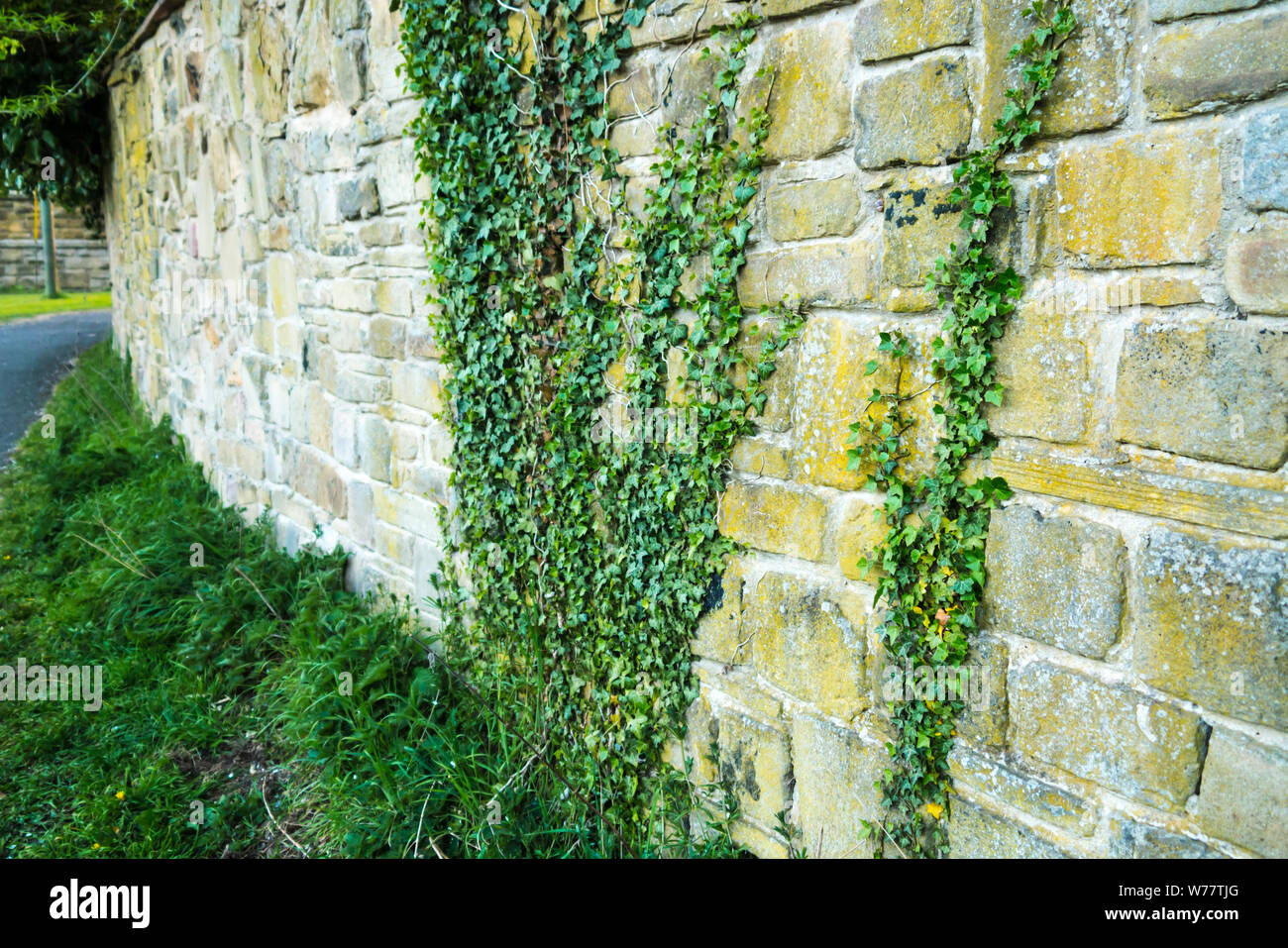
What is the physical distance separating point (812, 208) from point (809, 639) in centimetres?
109

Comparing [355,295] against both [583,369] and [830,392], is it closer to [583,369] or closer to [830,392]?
[583,369]

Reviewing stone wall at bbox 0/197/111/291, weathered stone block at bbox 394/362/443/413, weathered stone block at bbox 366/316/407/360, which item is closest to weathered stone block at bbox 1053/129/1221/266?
weathered stone block at bbox 394/362/443/413

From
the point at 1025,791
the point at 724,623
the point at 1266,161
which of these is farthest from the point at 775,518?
the point at 1266,161

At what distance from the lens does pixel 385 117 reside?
358 centimetres

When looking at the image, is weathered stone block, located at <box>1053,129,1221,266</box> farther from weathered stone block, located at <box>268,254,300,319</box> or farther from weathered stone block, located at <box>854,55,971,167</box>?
weathered stone block, located at <box>268,254,300,319</box>

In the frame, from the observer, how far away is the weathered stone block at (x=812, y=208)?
6.83 ft

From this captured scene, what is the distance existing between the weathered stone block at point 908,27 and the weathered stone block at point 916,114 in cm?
4

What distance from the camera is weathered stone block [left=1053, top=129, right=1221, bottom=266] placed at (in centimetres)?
155

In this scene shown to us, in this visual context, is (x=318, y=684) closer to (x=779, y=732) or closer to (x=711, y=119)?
(x=779, y=732)

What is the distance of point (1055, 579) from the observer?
1.80 m

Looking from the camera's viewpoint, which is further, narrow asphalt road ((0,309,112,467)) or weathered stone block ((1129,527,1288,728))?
narrow asphalt road ((0,309,112,467))

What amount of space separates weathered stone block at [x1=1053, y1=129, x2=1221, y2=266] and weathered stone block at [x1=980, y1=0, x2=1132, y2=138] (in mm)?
64
